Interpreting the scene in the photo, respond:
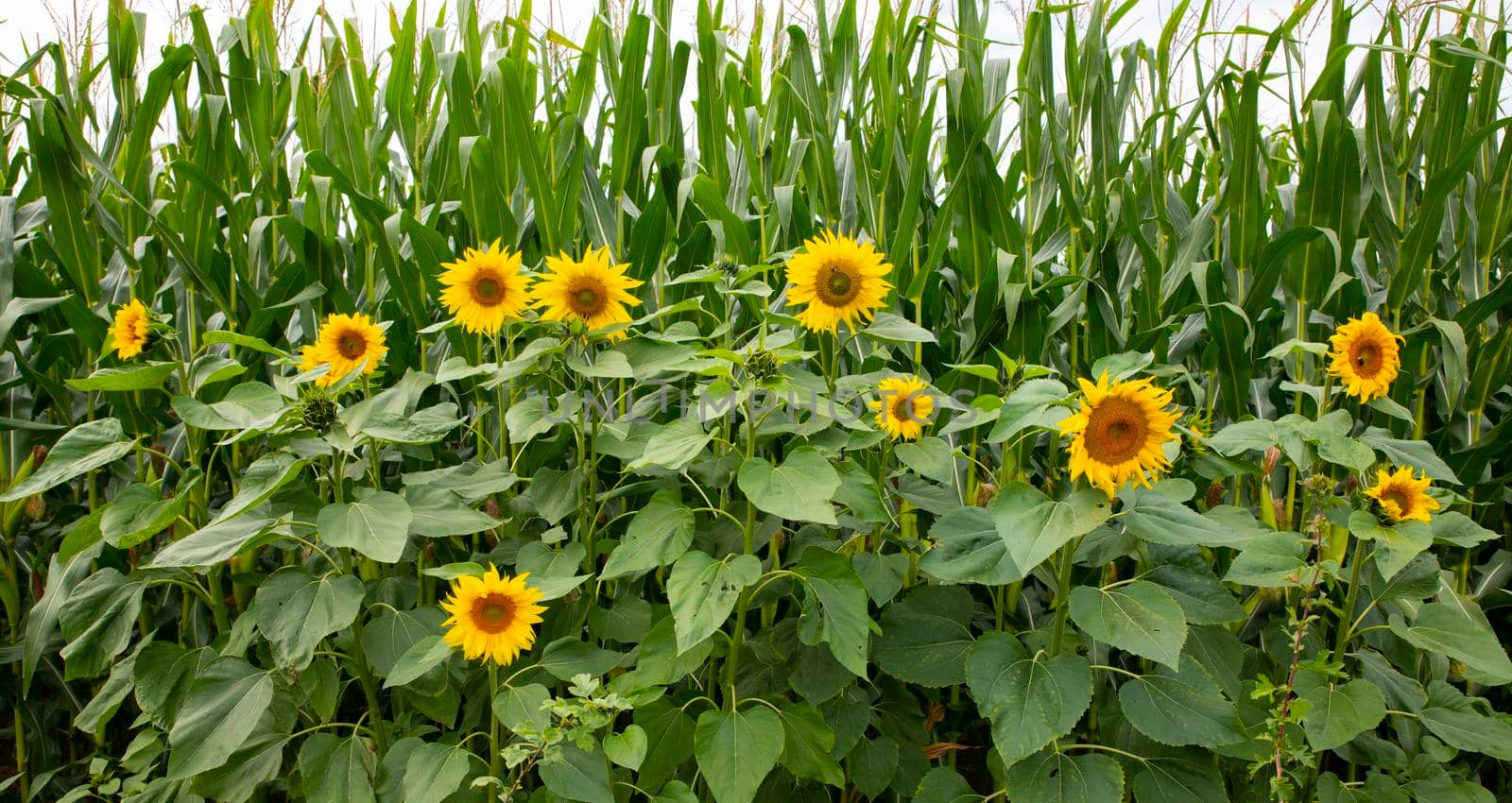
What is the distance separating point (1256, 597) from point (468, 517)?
1592mm

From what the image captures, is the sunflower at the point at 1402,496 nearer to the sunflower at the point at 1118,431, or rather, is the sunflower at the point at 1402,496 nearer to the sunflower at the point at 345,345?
the sunflower at the point at 1118,431

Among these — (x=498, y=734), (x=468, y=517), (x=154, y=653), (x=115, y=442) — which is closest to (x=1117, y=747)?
(x=498, y=734)

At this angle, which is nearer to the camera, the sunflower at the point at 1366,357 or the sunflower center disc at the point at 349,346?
the sunflower at the point at 1366,357

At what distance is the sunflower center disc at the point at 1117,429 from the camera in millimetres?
1300

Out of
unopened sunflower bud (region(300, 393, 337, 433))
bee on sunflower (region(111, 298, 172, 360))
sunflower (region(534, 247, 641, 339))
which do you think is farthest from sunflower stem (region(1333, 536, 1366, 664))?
bee on sunflower (region(111, 298, 172, 360))

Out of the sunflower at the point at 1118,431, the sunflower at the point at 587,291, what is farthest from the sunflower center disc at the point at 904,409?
the sunflower at the point at 587,291

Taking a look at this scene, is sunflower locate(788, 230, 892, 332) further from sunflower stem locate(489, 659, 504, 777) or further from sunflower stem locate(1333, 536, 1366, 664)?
sunflower stem locate(1333, 536, 1366, 664)

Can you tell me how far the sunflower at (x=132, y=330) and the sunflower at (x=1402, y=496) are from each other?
2173mm

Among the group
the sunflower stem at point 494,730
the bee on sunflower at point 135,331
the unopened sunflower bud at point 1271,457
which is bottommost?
the sunflower stem at point 494,730

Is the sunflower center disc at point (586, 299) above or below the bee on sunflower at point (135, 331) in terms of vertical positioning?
above

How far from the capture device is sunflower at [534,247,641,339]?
5.08ft

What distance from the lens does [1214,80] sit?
1964mm

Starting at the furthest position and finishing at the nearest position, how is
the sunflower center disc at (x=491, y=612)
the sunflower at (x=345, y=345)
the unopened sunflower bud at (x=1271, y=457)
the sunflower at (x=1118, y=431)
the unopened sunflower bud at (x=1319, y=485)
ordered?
the unopened sunflower bud at (x=1271, y=457)
the sunflower at (x=345, y=345)
the unopened sunflower bud at (x=1319, y=485)
the sunflower center disc at (x=491, y=612)
the sunflower at (x=1118, y=431)

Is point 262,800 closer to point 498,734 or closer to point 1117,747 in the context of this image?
point 498,734
